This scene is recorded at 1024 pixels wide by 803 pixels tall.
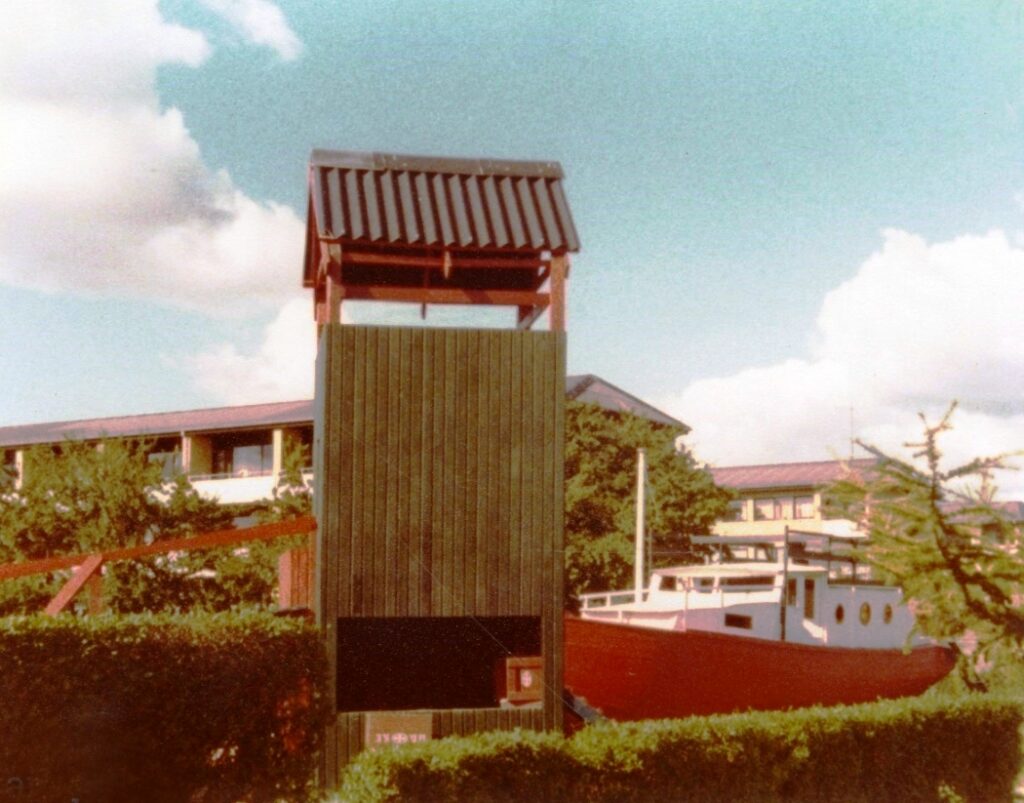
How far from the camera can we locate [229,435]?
53.4m

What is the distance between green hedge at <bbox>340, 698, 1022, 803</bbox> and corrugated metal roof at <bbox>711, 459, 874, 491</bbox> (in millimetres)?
47973

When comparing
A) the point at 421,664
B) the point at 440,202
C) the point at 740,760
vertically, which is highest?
the point at 440,202

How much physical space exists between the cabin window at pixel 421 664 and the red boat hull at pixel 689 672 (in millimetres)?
3047

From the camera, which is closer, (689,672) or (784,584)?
(689,672)

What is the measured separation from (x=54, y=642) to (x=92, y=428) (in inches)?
1873

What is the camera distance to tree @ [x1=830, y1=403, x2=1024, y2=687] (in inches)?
545

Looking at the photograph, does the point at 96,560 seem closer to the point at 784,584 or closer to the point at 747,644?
the point at 747,644

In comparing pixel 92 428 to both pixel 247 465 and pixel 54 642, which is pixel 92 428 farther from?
pixel 54 642

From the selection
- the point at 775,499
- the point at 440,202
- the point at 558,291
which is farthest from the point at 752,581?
the point at 775,499

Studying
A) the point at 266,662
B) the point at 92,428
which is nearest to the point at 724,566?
the point at 266,662

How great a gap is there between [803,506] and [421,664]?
54282 mm

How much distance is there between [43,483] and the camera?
3148cm

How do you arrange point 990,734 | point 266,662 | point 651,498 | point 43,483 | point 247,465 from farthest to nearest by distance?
1. point 247,465
2. point 651,498
3. point 43,483
4. point 990,734
5. point 266,662

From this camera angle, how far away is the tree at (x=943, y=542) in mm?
13844
